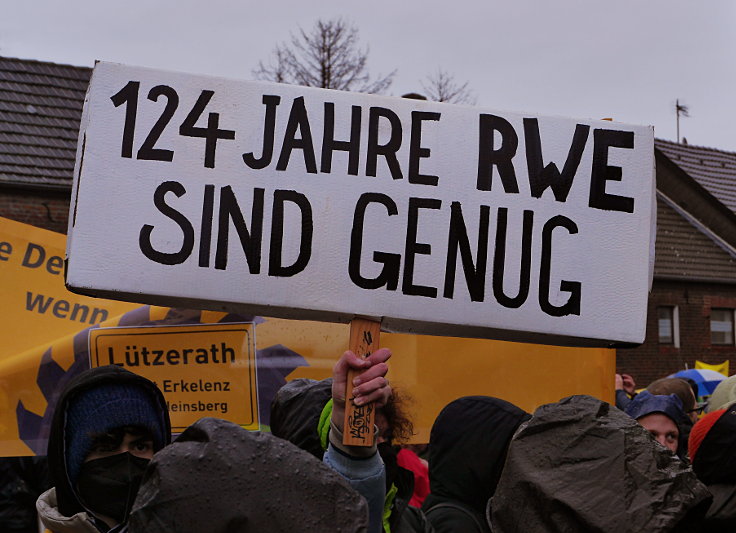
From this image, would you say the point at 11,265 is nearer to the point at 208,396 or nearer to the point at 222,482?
the point at 208,396

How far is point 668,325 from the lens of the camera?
77.0ft

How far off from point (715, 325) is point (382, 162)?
2341 cm

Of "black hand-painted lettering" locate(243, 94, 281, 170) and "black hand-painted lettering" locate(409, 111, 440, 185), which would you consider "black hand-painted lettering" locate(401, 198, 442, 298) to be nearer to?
"black hand-painted lettering" locate(409, 111, 440, 185)

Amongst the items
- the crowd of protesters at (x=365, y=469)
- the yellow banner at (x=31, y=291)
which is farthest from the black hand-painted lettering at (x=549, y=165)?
the yellow banner at (x=31, y=291)

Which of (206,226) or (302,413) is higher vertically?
(206,226)

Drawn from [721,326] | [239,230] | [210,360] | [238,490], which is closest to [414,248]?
[239,230]

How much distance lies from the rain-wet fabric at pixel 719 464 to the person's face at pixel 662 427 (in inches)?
44.4

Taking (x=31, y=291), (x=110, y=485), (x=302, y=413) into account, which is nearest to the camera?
(x=110, y=485)

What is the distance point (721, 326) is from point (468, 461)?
23.3 metres

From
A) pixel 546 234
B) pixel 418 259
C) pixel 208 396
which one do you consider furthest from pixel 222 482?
pixel 208 396

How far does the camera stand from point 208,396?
4.84 metres

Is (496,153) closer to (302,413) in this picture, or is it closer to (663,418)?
(302,413)

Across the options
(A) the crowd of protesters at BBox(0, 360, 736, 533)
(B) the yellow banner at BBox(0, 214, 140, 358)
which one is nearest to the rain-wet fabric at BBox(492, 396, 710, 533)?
(A) the crowd of protesters at BBox(0, 360, 736, 533)

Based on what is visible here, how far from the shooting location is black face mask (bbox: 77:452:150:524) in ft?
7.61
